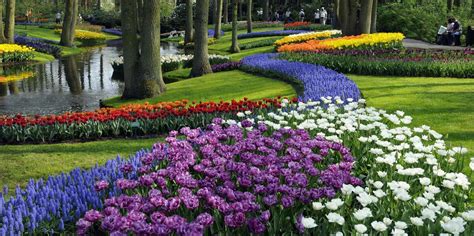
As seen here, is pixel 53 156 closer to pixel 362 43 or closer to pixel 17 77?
pixel 362 43

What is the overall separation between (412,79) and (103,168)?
11.3 m

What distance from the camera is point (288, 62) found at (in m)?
17.9

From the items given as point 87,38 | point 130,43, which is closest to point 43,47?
point 87,38

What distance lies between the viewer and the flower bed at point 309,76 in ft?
37.5

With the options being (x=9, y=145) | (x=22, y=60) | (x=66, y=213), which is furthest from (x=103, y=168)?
(x=22, y=60)

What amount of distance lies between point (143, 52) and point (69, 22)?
21.7 meters

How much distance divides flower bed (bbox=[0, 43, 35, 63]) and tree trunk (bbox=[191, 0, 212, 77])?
12303 millimetres

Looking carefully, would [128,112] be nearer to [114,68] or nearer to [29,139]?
[29,139]

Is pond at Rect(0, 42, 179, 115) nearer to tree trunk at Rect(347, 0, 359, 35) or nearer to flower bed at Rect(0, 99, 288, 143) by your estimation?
flower bed at Rect(0, 99, 288, 143)

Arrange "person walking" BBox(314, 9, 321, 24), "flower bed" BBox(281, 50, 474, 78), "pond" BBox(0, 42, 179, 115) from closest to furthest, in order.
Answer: "flower bed" BBox(281, 50, 474, 78), "pond" BBox(0, 42, 179, 115), "person walking" BBox(314, 9, 321, 24)

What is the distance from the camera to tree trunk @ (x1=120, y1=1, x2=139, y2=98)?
14812 mm

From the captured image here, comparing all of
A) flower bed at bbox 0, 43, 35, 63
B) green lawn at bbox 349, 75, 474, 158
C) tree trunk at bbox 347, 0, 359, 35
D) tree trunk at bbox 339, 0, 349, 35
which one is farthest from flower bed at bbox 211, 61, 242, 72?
flower bed at bbox 0, 43, 35, 63

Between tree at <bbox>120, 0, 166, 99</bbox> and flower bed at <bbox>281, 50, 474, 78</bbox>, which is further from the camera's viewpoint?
flower bed at <bbox>281, 50, 474, 78</bbox>

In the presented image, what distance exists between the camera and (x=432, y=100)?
1183cm
